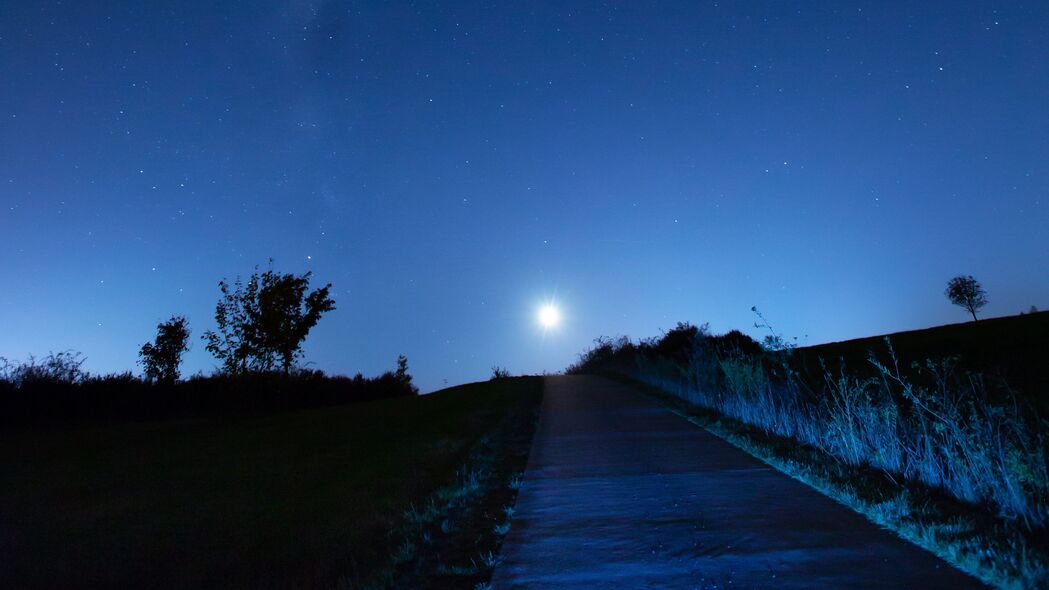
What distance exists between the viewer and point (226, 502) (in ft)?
25.1

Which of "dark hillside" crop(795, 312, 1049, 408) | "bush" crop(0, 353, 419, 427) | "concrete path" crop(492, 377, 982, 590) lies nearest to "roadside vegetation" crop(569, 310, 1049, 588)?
"concrete path" crop(492, 377, 982, 590)

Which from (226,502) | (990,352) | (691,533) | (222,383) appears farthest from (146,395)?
(990,352)

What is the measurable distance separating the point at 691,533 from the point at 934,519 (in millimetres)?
1887

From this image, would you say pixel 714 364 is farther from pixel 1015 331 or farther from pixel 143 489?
pixel 1015 331

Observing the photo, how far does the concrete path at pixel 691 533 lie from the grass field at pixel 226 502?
4.46ft

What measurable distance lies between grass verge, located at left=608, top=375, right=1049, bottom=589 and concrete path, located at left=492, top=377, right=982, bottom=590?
0.14 meters

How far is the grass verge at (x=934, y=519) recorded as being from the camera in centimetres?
366

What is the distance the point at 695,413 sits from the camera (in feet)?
42.0

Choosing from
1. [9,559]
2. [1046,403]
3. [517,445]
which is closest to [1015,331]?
[1046,403]

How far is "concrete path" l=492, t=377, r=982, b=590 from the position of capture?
3842mm

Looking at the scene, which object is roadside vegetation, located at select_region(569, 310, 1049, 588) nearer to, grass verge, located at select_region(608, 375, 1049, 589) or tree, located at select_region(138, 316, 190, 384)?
grass verge, located at select_region(608, 375, 1049, 589)

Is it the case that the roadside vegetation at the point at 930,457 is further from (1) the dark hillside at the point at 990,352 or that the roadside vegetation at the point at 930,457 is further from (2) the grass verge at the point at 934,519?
(1) the dark hillside at the point at 990,352

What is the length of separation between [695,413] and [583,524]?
27.1ft

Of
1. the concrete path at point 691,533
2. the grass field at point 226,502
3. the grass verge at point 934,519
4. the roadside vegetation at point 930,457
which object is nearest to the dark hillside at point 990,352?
the roadside vegetation at point 930,457
